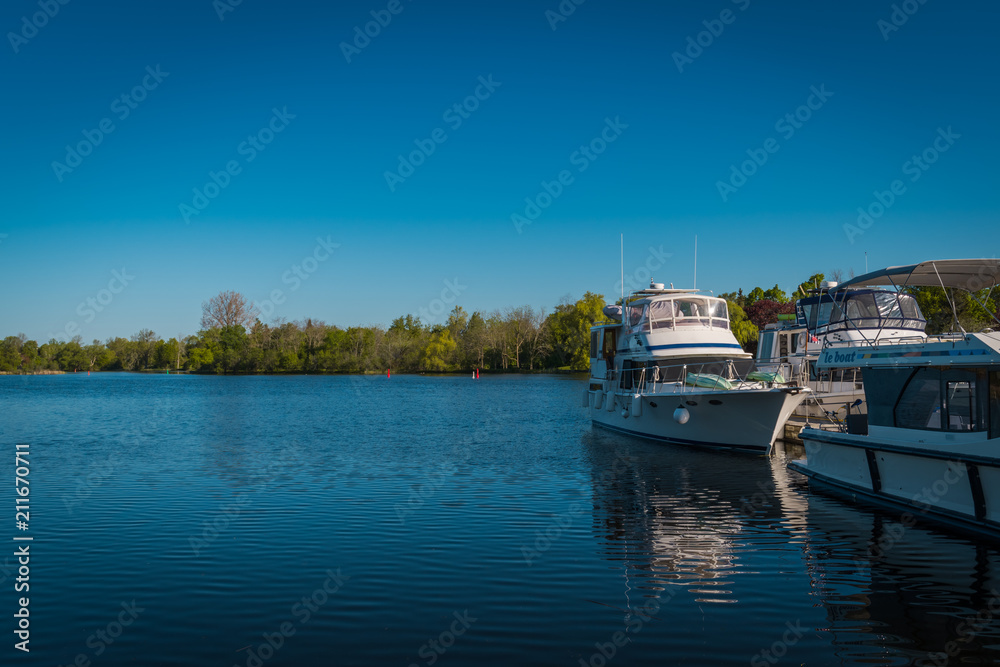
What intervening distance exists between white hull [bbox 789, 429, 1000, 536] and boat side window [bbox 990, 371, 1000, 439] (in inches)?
25.1

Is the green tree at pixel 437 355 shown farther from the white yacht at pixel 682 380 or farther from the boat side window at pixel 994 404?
the boat side window at pixel 994 404

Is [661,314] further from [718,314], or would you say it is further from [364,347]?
[364,347]

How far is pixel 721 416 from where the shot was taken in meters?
25.3

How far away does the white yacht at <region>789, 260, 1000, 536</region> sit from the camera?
13.6m

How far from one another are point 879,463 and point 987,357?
3.89m

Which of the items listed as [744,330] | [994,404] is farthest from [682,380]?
[744,330]

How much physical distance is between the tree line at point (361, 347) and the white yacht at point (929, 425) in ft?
292

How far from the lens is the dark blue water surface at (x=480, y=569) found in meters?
8.66

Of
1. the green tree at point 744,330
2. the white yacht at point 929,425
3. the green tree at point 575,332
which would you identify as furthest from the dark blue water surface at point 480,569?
the green tree at point 575,332

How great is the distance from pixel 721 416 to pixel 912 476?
32.7 ft

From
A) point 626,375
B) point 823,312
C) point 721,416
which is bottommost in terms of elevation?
point 721,416

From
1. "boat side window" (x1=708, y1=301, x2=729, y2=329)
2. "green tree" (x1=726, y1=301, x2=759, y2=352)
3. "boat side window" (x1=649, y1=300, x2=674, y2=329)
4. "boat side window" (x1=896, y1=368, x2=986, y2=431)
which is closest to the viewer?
"boat side window" (x1=896, y1=368, x2=986, y2=431)

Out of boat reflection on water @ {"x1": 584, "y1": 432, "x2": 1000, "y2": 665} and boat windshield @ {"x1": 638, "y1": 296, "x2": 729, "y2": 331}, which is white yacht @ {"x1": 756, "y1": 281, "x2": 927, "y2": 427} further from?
boat reflection on water @ {"x1": 584, "y1": 432, "x2": 1000, "y2": 665}

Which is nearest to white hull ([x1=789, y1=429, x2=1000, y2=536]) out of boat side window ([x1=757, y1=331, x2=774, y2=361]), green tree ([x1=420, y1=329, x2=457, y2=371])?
boat side window ([x1=757, y1=331, x2=774, y2=361])
